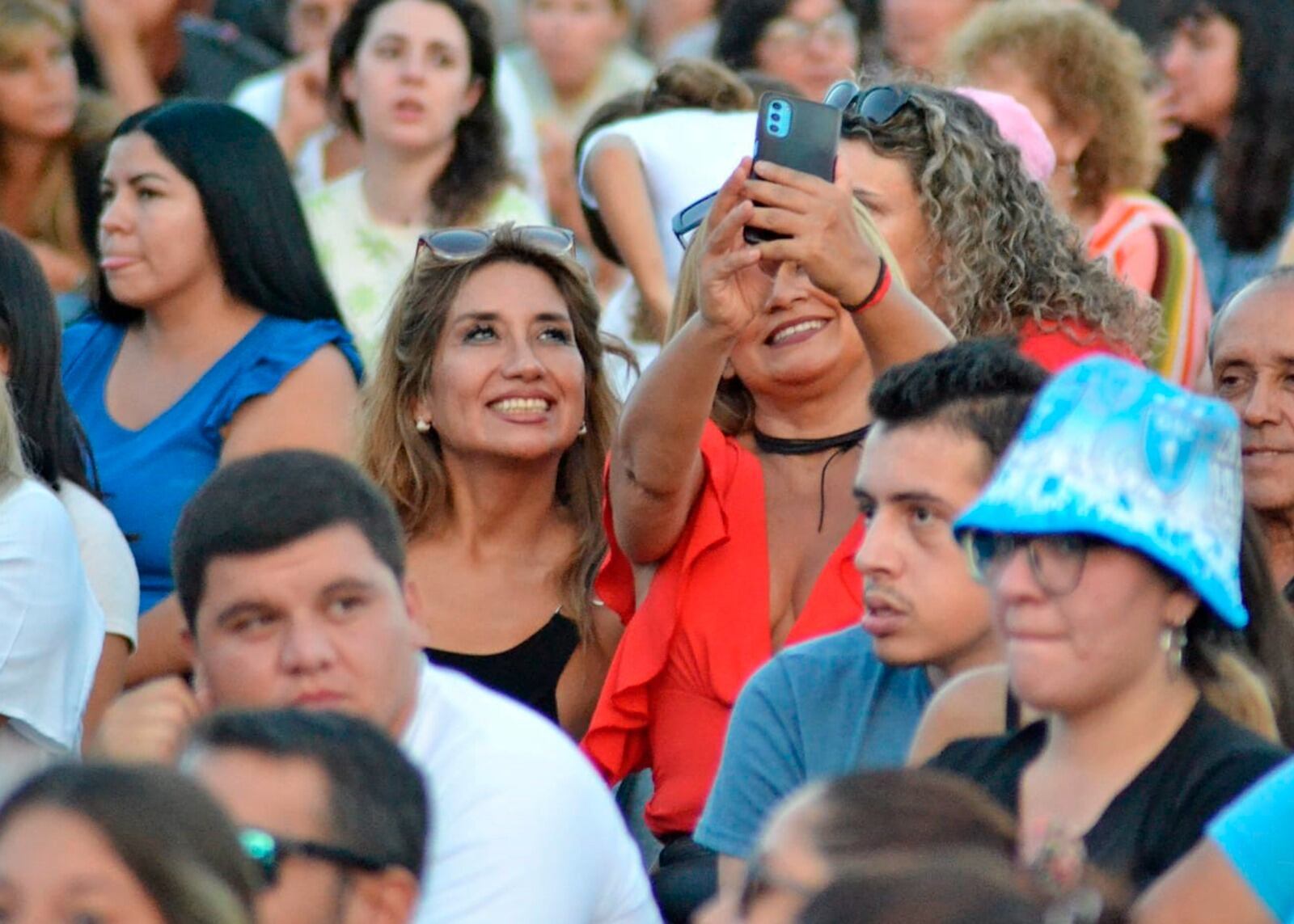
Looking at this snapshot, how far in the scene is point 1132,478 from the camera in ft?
8.20

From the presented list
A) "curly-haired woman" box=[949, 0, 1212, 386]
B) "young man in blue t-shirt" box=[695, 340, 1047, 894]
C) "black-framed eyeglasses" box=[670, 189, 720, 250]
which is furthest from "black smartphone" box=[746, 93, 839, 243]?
"curly-haired woman" box=[949, 0, 1212, 386]

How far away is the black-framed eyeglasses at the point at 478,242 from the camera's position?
442 cm

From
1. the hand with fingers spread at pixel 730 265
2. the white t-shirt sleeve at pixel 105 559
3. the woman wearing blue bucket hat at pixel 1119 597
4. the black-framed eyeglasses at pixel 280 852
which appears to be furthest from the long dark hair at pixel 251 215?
the black-framed eyeglasses at pixel 280 852

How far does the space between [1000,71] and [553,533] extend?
1.85 m

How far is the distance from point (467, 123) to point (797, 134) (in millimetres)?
2796

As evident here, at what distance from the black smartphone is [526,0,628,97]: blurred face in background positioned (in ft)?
13.4

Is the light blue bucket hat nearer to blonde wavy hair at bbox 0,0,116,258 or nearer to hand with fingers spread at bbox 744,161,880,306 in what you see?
hand with fingers spread at bbox 744,161,880,306

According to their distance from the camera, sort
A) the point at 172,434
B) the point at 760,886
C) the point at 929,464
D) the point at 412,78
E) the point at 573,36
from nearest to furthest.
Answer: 1. the point at 760,886
2. the point at 929,464
3. the point at 172,434
4. the point at 412,78
5. the point at 573,36

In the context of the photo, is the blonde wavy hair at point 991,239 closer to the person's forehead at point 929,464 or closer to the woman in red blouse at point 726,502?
the woman in red blouse at point 726,502

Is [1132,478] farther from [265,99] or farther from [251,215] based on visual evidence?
[265,99]

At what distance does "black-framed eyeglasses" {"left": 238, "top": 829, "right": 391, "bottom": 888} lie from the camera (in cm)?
229

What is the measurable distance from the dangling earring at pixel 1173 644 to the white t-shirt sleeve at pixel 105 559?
229 cm

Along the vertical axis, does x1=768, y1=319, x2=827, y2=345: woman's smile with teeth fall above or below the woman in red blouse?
above

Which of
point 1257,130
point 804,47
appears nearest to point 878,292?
point 1257,130
